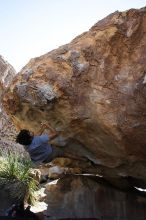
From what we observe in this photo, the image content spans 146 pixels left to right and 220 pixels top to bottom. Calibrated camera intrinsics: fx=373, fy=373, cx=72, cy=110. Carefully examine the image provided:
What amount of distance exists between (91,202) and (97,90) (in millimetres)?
2721

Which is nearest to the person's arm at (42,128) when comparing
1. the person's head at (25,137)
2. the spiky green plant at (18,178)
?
the person's head at (25,137)

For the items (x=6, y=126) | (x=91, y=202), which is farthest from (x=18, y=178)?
(x=6, y=126)

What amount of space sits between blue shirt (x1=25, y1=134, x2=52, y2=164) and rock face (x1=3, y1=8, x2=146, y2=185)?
1.76ft

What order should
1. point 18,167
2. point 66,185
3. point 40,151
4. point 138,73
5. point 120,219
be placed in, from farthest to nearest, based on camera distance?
point 18,167
point 66,185
point 120,219
point 40,151
point 138,73

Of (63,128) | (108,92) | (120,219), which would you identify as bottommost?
(120,219)

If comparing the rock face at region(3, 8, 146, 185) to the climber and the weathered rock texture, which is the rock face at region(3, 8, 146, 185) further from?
the weathered rock texture

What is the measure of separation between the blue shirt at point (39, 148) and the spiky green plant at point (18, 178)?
318 cm

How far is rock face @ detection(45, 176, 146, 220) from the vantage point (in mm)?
7941

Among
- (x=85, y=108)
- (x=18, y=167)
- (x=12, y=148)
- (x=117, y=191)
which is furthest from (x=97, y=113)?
(x=12, y=148)

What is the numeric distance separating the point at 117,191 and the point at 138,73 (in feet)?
10.2

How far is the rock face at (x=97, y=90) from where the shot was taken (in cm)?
652

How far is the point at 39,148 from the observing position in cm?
673

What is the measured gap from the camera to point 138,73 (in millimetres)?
6387

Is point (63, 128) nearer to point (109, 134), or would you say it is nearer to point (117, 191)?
point (109, 134)
